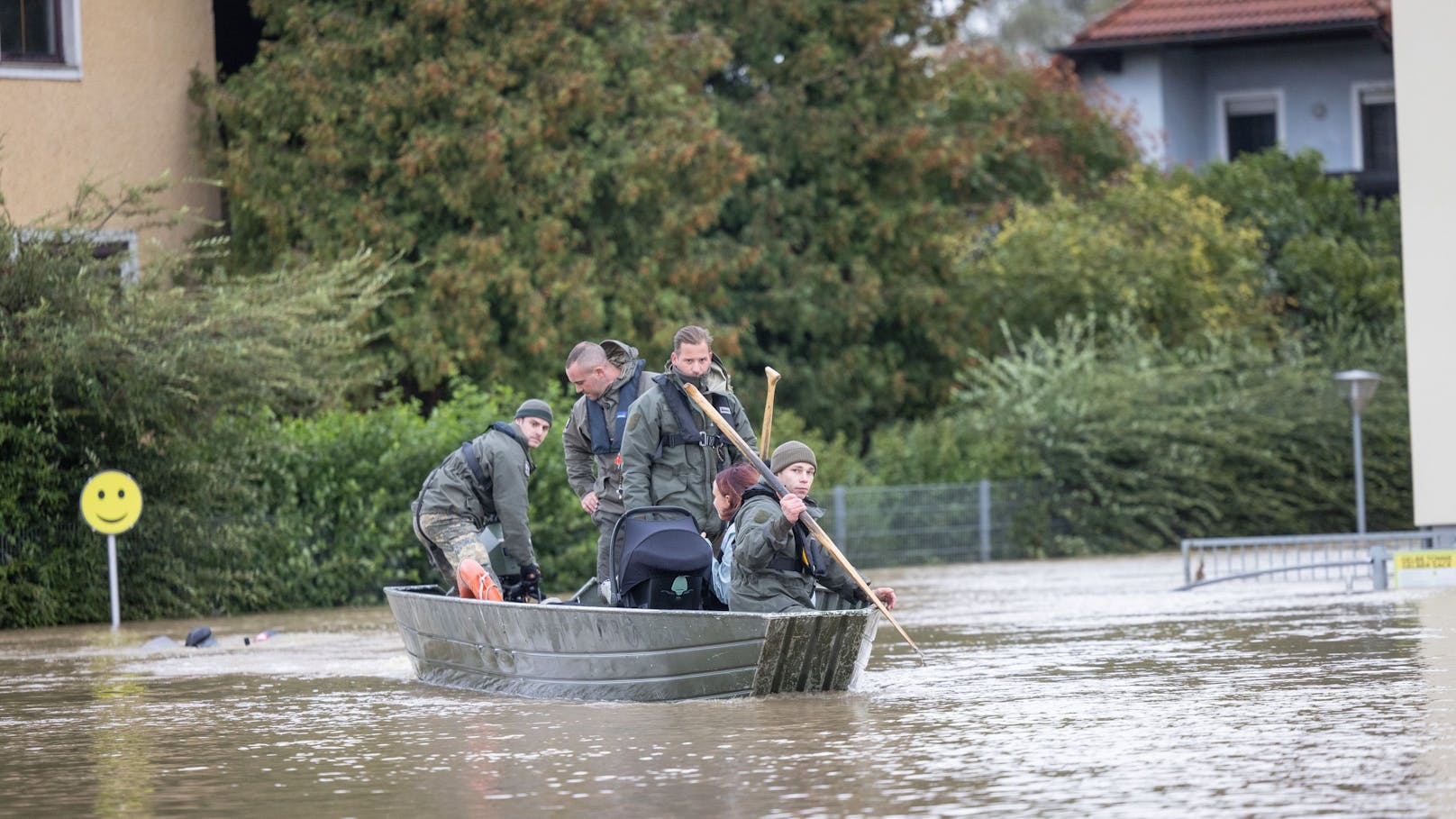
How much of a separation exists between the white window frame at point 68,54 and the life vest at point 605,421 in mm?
13669

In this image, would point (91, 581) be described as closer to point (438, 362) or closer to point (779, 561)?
point (438, 362)

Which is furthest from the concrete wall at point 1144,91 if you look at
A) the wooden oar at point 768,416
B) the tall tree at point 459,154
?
the wooden oar at point 768,416

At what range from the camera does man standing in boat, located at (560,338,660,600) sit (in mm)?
13828

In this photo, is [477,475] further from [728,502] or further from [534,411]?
[728,502]

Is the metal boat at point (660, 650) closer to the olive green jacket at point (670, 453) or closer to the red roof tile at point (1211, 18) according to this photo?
the olive green jacket at point (670, 453)

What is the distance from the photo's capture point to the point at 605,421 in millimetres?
14109

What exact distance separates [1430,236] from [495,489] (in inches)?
447

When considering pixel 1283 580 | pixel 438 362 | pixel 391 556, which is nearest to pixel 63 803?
pixel 391 556

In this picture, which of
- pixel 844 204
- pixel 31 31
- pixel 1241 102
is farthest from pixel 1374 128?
pixel 31 31

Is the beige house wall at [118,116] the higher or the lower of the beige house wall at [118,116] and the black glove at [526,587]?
the higher

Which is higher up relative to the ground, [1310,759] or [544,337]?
[544,337]

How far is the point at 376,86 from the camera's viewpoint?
27.0 metres

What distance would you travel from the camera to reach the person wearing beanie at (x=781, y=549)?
12008 millimetres

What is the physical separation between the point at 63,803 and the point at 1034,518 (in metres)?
21.9
